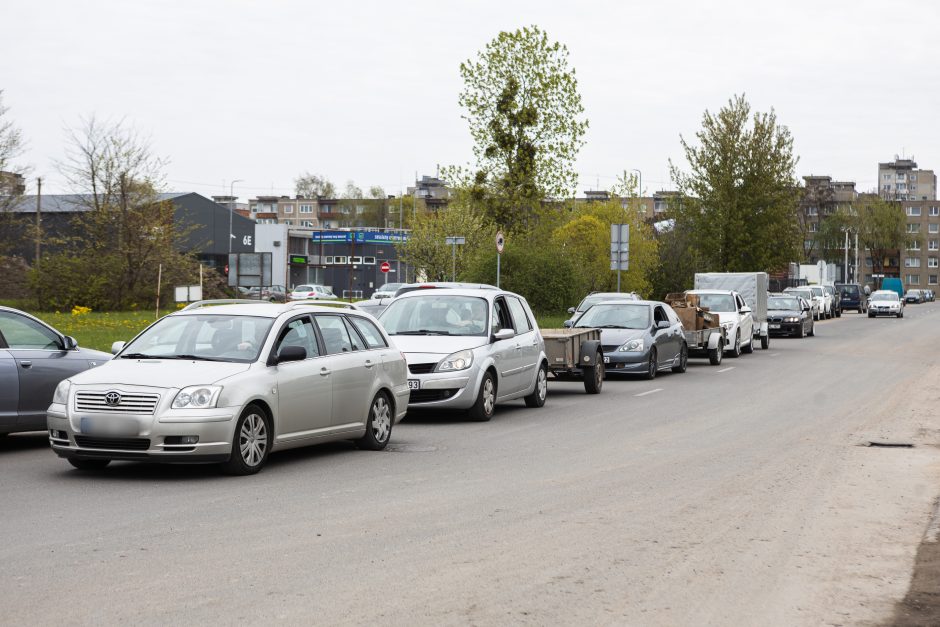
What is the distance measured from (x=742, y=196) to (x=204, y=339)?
155ft

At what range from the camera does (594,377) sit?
66.8 feet

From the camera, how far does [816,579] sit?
6.87m

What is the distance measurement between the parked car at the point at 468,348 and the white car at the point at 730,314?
1540 centimetres

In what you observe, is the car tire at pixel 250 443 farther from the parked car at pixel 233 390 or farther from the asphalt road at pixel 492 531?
the asphalt road at pixel 492 531

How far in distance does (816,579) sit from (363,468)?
17.2ft

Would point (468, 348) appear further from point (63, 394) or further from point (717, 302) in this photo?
point (717, 302)

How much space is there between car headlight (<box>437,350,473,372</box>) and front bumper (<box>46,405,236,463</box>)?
Answer: 532 cm

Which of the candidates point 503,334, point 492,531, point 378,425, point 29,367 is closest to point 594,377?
point 503,334

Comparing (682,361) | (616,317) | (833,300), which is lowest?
(682,361)

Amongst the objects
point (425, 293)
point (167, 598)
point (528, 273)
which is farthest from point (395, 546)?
point (528, 273)

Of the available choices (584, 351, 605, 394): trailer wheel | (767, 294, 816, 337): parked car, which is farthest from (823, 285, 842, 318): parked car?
(584, 351, 605, 394): trailer wheel

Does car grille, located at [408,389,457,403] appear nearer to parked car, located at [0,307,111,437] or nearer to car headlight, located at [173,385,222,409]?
parked car, located at [0,307,111,437]

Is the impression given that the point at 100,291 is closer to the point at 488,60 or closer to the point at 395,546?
the point at 488,60

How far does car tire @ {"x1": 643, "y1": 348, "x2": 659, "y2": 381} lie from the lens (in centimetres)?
2395
